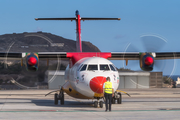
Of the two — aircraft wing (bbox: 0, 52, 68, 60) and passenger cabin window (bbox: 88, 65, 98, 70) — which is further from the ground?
aircraft wing (bbox: 0, 52, 68, 60)

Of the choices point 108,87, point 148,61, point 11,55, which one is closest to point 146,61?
point 148,61

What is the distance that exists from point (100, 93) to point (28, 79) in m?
24.1

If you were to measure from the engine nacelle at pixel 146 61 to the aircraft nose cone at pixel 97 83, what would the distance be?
4355 mm

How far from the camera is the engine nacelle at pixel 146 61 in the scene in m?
17.7

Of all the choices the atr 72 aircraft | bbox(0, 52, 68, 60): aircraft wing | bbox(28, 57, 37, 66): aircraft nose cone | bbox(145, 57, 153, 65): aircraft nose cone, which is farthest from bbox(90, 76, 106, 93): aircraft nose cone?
bbox(0, 52, 68, 60): aircraft wing

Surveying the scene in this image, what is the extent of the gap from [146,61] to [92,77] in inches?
179

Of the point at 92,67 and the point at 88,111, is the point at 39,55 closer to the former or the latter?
the point at 92,67

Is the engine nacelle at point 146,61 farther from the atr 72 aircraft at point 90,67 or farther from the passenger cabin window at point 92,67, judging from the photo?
the passenger cabin window at point 92,67

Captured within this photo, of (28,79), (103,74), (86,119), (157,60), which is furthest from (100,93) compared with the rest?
(28,79)

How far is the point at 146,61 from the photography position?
17.7 m

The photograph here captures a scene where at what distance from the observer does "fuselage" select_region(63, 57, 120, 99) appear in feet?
46.8

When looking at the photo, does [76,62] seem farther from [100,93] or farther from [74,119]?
[74,119]

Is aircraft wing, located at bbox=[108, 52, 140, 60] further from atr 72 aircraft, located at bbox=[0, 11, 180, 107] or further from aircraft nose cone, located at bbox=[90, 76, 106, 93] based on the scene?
aircraft nose cone, located at bbox=[90, 76, 106, 93]

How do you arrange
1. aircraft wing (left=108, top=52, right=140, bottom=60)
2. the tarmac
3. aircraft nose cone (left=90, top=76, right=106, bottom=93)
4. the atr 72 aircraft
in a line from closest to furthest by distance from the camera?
the tarmac
aircraft nose cone (left=90, top=76, right=106, bottom=93)
the atr 72 aircraft
aircraft wing (left=108, top=52, right=140, bottom=60)
